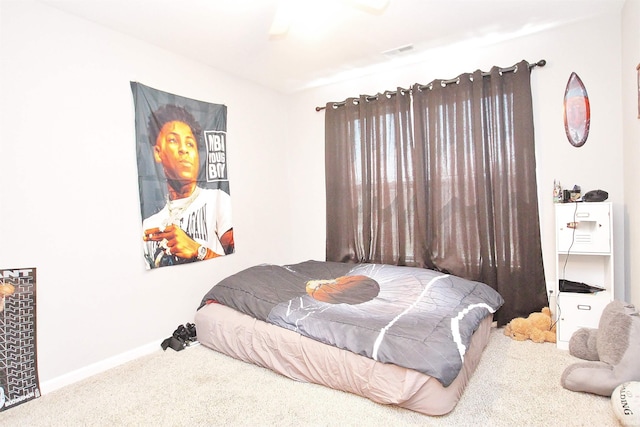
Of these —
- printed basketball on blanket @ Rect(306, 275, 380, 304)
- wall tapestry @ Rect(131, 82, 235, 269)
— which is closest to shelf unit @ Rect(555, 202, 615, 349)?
printed basketball on blanket @ Rect(306, 275, 380, 304)

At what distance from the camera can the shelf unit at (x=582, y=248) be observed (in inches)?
92.9

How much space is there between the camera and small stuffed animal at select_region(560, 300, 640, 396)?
70.1 inches

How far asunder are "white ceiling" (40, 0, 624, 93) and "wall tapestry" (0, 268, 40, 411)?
1.73 meters

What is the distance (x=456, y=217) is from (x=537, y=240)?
0.62 metres

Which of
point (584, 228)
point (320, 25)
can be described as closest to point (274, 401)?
point (584, 228)

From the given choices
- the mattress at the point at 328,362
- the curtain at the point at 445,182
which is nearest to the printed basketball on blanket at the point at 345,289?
the mattress at the point at 328,362

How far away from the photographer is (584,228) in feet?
8.02

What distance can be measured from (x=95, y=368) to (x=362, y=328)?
186cm

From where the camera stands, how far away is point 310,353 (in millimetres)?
2084

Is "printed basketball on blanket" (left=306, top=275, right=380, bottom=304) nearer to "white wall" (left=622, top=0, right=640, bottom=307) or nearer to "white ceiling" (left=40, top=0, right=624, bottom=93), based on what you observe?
"white wall" (left=622, top=0, right=640, bottom=307)

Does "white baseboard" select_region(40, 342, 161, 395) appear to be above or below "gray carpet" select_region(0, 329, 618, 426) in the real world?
above

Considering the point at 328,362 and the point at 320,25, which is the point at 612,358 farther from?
the point at 320,25

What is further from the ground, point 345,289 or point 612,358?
point 345,289

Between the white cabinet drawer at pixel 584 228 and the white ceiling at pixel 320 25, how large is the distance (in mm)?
1405
